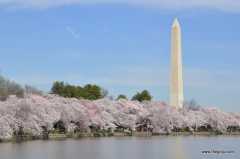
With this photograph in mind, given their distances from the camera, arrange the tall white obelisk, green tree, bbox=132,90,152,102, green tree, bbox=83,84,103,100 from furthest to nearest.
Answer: green tree, bbox=132,90,152,102 → green tree, bbox=83,84,103,100 → the tall white obelisk

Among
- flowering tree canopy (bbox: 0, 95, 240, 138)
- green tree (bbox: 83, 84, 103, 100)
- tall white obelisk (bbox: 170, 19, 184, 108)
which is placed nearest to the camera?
flowering tree canopy (bbox: 0, 95, 240, 138)

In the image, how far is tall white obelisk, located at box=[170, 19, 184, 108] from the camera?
289ft

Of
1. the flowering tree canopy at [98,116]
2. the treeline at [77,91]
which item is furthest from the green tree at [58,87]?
the flowering tree canopy at [98,116]

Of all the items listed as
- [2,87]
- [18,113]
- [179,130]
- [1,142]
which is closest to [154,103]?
[179,130]

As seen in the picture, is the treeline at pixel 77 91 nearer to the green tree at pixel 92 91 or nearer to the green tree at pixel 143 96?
the green tree at pixel 92 91

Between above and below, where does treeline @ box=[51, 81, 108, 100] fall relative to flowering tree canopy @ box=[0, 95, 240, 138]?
above

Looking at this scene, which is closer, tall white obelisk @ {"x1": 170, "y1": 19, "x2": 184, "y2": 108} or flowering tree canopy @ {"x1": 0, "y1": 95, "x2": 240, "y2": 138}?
flowering tree canopy @ {"x1": 0, "y1": 95, "x2": 240, "y2": 138}

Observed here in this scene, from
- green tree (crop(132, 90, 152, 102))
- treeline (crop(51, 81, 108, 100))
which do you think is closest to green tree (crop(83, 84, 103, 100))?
treeline (crop(51, 81, 108, 100))

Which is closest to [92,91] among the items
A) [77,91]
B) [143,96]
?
[77,91]

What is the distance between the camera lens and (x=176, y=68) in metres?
88.5

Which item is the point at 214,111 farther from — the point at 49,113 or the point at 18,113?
the point at 18,113

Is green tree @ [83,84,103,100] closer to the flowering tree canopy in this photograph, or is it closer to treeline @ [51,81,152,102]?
treeline @ [51,81,152,102]

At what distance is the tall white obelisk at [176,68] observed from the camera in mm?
87938

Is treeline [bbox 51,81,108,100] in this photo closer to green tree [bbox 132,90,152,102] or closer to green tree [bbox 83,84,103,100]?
green tree [bbox 83,84,103,100]
